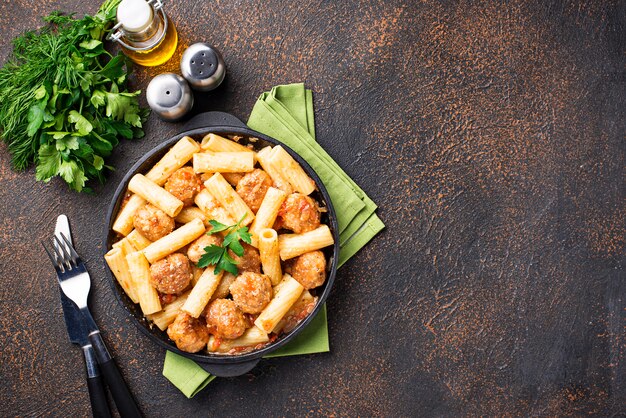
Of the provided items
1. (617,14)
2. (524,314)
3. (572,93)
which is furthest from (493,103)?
(524,314)

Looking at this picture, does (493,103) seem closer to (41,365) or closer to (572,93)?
(572,93)

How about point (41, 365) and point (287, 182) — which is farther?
point (41, 365)

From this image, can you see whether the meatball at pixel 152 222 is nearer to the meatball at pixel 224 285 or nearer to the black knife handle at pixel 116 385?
the meatball at pixel 224 285

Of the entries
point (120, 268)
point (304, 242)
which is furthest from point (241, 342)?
point (120, 268)

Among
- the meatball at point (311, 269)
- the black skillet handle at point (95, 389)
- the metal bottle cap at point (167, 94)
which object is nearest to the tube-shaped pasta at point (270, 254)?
the meatball at point (311, 269)

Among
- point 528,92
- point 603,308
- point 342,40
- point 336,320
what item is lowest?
point 603,308

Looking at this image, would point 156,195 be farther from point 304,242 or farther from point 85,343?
point 85,343

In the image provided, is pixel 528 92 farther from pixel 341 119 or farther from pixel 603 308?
pixel 603 308

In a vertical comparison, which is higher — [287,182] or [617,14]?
[287,182]
